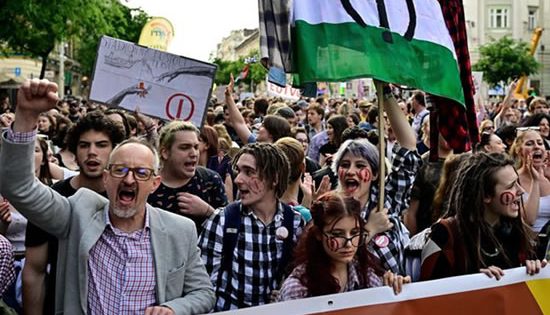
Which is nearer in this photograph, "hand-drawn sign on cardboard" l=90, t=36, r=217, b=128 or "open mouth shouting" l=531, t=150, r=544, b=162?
"open mouth shouting" l=531, t=150, r=544, b=162

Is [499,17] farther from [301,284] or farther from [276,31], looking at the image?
[301,284]

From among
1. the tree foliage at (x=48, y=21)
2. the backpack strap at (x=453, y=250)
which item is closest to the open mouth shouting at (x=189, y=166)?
the backpack strap at (x=453, y=250)

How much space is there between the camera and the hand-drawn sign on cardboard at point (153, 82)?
6.67 m

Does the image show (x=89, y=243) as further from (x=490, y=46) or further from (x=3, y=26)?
(x=490, y=46)

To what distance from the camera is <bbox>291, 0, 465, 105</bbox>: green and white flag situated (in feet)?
14.7

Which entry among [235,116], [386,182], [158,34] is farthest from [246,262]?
[158,34]

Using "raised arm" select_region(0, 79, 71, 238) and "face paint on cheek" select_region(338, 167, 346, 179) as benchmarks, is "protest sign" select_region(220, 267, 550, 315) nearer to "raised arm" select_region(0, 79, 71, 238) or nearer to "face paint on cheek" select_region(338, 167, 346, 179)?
"face paint on cheek" select_region(338, 167, 346, 179)

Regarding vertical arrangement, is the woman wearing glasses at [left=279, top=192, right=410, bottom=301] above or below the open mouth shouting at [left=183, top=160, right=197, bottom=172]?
below

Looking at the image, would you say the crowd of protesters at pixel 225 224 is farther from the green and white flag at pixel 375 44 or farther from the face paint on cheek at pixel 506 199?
the green and white flag at pixel 375 44

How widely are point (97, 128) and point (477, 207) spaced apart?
2.15 m

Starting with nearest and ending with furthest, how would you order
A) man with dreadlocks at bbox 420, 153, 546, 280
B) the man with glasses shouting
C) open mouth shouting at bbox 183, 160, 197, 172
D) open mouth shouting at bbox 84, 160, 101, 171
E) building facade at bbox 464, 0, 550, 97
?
the man with glasses shouting < man with dreadlocks at bbox 420, 153, 546, 280 < open mouth shouting at bbox 84, 160, 101, 171 < open mouth shouting at bbox 183, 160, 197, 172 < building facade at bbox 464, 0, 550, 97

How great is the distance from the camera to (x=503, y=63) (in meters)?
57.8

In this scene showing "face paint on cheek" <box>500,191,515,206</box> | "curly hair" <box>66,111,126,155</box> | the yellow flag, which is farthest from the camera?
the yellow flag

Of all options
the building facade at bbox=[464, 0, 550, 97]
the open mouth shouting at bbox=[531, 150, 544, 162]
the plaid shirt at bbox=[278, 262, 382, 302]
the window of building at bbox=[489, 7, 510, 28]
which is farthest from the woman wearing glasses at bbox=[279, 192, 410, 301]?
the window of building at bbox=[489, 7, 510, 28]
